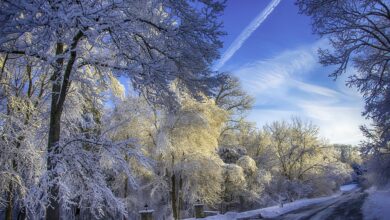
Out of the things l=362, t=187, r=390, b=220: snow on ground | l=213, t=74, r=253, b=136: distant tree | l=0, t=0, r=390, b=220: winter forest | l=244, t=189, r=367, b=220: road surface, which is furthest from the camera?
l=213, t=74, r=253, b=136: distant tree

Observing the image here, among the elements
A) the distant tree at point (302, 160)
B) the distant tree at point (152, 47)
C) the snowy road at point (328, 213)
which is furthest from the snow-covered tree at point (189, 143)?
the distant tree at point (302, 160)

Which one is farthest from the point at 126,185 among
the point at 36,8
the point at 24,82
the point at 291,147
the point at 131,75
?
the point at 291,147

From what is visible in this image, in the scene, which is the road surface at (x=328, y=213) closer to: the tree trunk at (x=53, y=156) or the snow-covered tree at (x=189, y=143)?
the snow-covered tree at (x=189, y=143)

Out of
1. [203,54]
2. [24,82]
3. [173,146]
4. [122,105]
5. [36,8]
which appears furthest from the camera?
[122,105]

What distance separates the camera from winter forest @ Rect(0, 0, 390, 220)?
21.0 feet

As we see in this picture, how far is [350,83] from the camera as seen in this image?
45.2ft

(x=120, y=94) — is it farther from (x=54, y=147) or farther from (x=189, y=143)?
(x=54, y=147)

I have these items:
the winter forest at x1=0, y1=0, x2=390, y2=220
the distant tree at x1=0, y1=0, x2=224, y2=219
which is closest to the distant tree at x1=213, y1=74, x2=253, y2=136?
the winter forest at x1=0, y1=0, x2=390, y2=220

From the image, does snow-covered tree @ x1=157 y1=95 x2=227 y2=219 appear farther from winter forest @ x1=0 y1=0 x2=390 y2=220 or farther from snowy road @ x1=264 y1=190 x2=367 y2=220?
snowy road @ x1=264 y1=190 x2=367 y2=220

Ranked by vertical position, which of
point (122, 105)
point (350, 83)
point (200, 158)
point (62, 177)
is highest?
point (122, 105)

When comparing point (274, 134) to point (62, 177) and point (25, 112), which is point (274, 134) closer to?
point (25, 112)

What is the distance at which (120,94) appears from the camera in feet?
53.7

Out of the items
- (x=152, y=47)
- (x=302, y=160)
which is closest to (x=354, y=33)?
(x=152, y=47)

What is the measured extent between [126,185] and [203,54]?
15361 millimetres
